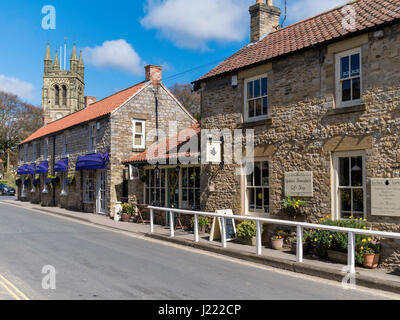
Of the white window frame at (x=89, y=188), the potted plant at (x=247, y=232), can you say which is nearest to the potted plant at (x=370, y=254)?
the potted plant at (x=247, y=232)

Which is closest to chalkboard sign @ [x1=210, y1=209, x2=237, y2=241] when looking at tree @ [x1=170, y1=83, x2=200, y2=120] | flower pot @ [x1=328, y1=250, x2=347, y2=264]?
flower pot @ [x1=328, y1=250, x2=347, y2=264]

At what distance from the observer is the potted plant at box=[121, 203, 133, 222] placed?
18.8m

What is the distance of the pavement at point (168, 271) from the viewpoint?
6.68m

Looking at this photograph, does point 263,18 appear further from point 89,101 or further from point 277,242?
point 89,101

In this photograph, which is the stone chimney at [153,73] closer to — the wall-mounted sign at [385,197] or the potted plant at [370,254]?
the wall-mounted sign at [385,197]

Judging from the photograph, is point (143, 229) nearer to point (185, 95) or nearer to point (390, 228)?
point (390, 228)

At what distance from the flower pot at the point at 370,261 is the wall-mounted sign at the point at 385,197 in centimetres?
94

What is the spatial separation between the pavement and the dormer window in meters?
4.01

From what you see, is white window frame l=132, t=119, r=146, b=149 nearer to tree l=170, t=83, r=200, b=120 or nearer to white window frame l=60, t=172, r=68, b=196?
white window frame l=60, t=172, r=68, b=196

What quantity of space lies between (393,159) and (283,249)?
3.73m

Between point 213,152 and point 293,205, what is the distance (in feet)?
11.3

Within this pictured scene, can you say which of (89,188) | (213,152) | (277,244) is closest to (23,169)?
(89,188)

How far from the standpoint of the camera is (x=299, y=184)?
10836 mm

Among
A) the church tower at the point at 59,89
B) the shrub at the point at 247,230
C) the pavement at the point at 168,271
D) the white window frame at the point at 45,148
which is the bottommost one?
the pavement at the point at 168,271
